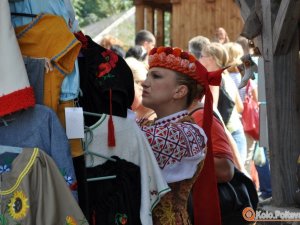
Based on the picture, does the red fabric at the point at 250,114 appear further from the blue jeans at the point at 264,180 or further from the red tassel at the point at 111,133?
the red tassel at the point at 111,133

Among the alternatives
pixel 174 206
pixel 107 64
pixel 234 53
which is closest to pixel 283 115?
pixel 174 206

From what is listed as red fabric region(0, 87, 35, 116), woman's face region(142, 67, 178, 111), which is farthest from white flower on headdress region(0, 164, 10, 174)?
woman's face region(142, 67, 178, 111)

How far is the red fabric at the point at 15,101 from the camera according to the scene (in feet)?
10.3

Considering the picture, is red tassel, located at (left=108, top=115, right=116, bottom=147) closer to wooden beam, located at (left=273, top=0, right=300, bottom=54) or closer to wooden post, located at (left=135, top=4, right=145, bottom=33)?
wooden beam, located at (left=273, top=0, right=300, bottom=54)

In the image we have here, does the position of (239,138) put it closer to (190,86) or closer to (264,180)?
(264,180)

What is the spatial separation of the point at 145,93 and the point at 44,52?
2.90 feet

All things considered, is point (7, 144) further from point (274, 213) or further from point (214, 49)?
point (214, 49)

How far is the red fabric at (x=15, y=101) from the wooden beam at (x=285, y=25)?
6.98 ft

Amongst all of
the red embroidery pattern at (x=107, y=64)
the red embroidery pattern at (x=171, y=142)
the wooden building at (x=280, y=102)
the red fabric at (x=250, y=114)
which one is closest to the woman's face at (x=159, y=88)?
the red embroidery pattern at (x=171, y=142)

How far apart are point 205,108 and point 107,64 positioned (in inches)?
35.0

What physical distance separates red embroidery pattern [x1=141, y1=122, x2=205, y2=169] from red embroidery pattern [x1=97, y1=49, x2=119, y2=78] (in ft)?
1.32

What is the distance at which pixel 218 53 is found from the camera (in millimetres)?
7277

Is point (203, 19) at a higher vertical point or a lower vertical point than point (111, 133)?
higher

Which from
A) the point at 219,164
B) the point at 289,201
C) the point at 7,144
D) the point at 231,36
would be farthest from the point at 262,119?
the point at 231,36
